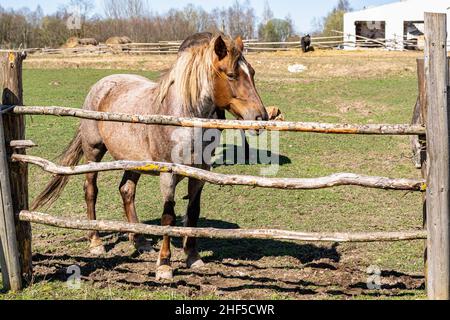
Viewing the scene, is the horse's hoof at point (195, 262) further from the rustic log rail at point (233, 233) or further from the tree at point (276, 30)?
the tree at point (276, 30)

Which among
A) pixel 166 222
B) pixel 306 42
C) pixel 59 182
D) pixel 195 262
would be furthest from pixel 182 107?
pixel 306 42

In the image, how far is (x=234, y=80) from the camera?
18.7 ft

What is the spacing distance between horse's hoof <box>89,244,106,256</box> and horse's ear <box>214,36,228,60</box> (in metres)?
2.59

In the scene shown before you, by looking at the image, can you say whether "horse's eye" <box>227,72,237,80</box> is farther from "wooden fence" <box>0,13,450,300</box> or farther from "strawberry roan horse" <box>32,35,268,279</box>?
"wooden fence" <box>0,13,450,300</box>

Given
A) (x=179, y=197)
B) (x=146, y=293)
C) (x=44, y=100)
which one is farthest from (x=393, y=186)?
(x=44, y=100)

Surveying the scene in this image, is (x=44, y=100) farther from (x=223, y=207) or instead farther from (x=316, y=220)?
(x=316, y=220)

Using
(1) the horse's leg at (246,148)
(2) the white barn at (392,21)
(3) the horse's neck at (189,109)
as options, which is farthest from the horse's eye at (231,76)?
(2) the white barn at (392,21)

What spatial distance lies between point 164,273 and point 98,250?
4.15ft

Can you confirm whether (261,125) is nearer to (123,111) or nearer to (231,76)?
(231,76)

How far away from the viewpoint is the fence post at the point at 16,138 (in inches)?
206

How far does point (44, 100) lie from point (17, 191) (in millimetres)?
16315

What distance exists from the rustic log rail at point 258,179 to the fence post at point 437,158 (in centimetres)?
17

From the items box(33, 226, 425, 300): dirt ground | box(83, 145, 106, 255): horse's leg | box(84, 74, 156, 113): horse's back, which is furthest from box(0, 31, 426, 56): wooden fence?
box(33, 226, 425, 300): dirt ground

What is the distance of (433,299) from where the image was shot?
15.3 ft
